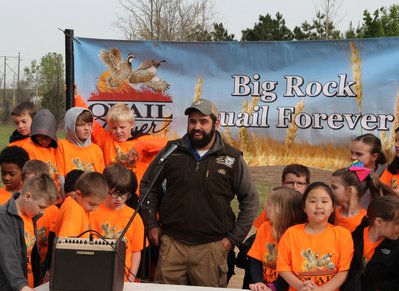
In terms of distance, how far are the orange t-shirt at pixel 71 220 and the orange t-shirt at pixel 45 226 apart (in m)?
0.11

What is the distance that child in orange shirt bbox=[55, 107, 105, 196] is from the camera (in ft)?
18.8

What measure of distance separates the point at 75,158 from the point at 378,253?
2.77 meters

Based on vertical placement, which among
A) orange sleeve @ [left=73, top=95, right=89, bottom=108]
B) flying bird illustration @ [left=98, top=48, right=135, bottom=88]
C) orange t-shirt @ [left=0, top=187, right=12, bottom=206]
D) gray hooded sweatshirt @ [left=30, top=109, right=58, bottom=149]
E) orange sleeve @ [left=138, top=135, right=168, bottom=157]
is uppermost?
flying bird illustration @ [left=98, top=48, right=135, bottom=88]

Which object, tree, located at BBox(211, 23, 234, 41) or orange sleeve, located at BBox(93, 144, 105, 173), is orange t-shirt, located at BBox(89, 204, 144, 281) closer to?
orange sleeve, located at BBox(93, 144, 105, 173)

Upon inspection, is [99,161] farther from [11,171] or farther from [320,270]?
[320,270]

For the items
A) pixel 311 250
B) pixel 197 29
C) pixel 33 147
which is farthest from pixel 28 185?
pixel 197 29

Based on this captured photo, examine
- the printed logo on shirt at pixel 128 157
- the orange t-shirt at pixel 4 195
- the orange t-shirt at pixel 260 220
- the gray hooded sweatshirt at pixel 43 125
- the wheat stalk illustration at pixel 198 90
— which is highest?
the wheat stalk illustration at pixel 198 90

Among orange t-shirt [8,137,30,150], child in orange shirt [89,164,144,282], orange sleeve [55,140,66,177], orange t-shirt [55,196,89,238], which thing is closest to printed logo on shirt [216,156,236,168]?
child in orange shirt [89,164,144,282]

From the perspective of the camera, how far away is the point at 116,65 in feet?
21.7

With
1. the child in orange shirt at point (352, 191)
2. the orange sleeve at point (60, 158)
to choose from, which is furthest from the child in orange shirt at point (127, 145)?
the child in orange shirt at point (352, 191)

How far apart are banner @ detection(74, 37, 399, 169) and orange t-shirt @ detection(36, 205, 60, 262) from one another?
169 centimetres

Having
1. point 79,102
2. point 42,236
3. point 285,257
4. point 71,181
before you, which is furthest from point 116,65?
point 285,257

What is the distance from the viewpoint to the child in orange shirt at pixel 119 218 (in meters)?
5.02

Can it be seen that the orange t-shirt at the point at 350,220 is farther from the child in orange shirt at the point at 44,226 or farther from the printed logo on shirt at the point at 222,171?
the child in orange shirt at the point at 44,226
